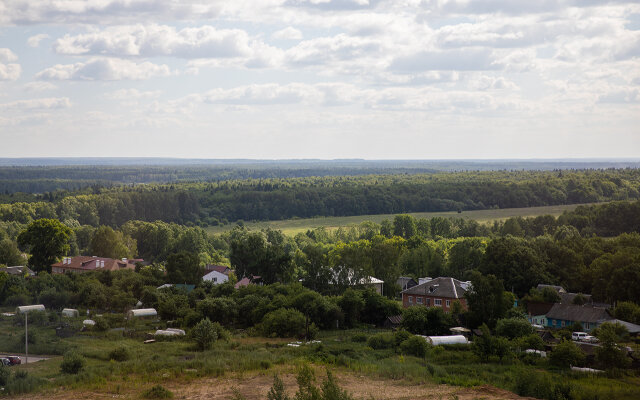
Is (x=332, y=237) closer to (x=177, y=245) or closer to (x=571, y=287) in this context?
(x=177, y=245)

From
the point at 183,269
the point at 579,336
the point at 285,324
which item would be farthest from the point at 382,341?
the point at 183,269

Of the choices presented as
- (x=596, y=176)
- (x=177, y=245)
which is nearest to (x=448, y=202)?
(x=596, y=176)

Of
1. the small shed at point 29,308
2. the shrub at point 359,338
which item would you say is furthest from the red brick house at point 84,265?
the shrub at point 359,338

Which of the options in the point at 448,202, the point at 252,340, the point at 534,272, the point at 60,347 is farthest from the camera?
the point at 448,202

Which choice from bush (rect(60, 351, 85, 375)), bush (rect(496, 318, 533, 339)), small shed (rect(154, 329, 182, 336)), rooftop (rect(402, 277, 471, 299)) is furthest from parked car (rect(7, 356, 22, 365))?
rooftop (rect(402, 277, 471, 299))

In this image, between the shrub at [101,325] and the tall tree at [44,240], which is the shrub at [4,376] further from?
the tall tree at [44,240]
